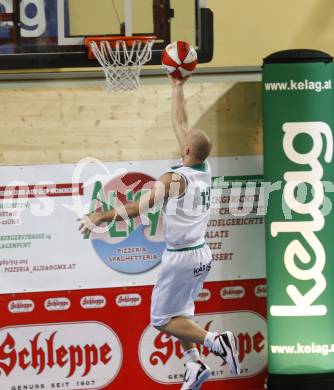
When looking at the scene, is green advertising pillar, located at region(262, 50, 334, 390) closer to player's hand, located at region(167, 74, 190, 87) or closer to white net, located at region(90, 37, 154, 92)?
player's hand, located at region(167, 74, 190, 87)

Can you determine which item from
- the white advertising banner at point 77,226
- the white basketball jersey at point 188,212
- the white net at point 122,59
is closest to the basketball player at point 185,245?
the white basketball jersey at point 188,212

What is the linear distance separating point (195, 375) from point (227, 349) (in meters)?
0.34

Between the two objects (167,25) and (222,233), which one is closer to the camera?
(167,25)

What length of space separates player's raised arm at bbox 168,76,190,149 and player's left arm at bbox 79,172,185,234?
0.30 metres

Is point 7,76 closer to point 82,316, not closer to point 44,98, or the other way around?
point 44,98

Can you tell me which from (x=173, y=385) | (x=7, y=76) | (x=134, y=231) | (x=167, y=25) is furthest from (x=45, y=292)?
A: (x=167, y=25)

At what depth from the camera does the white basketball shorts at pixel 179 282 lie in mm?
5207

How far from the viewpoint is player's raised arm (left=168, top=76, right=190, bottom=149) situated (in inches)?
210

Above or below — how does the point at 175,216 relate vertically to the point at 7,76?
below

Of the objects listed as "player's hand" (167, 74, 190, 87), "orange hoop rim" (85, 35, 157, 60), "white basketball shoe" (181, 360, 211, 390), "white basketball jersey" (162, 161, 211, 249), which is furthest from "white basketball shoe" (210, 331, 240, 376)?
"orange hoop rim" (85, 35, 157, 60)

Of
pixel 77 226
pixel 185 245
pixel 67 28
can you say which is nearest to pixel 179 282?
pixel 185 245

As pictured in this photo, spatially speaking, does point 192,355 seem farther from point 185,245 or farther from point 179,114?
point 179,114

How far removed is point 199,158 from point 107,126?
0.66 m

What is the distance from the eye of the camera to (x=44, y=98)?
5.32 m
